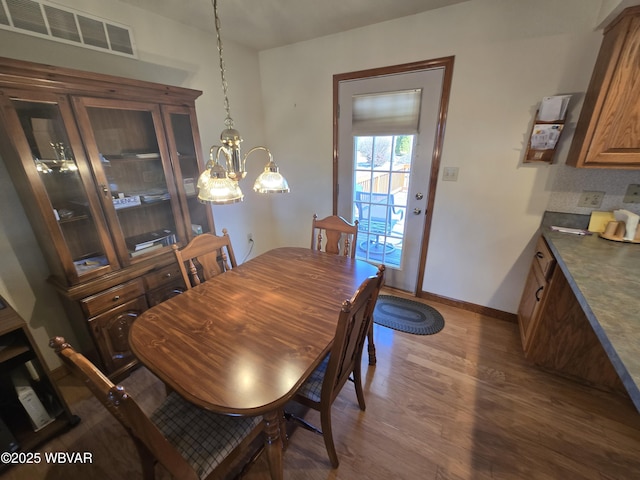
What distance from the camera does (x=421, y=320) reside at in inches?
90.9

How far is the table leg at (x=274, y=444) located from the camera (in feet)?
3.08

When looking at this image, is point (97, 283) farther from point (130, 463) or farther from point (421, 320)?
point (421, 320)

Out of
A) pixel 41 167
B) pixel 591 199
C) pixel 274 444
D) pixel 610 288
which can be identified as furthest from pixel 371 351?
pixel 41 167

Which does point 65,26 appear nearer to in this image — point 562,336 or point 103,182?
point 103,182

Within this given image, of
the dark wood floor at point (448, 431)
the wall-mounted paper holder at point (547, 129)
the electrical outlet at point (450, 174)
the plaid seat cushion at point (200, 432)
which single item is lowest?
the dark wood floor at point (448, 431)

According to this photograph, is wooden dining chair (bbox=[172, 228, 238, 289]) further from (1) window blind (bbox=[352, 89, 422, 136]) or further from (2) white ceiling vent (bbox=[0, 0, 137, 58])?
(1) window blind (bbox=[352, 89, 422, 136])

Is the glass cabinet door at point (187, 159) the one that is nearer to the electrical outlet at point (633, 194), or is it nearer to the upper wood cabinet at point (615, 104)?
the upper wood cabinet at point (615, 104)

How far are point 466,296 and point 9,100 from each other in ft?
10.8

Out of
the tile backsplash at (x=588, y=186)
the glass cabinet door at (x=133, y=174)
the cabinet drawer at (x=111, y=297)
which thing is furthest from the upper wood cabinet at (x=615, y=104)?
the cabinet drawer at (x=111, y=297)

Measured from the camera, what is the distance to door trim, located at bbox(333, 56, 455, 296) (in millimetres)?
2031

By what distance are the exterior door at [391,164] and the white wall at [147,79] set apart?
40.9 inches

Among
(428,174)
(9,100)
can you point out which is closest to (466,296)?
(428,174)

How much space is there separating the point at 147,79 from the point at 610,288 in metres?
3.09

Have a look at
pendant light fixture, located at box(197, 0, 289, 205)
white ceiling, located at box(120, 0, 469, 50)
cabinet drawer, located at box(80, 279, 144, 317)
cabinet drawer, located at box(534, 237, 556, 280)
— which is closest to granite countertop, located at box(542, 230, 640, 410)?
cabinet drawer, located at box(534, 237, 556, 280)
